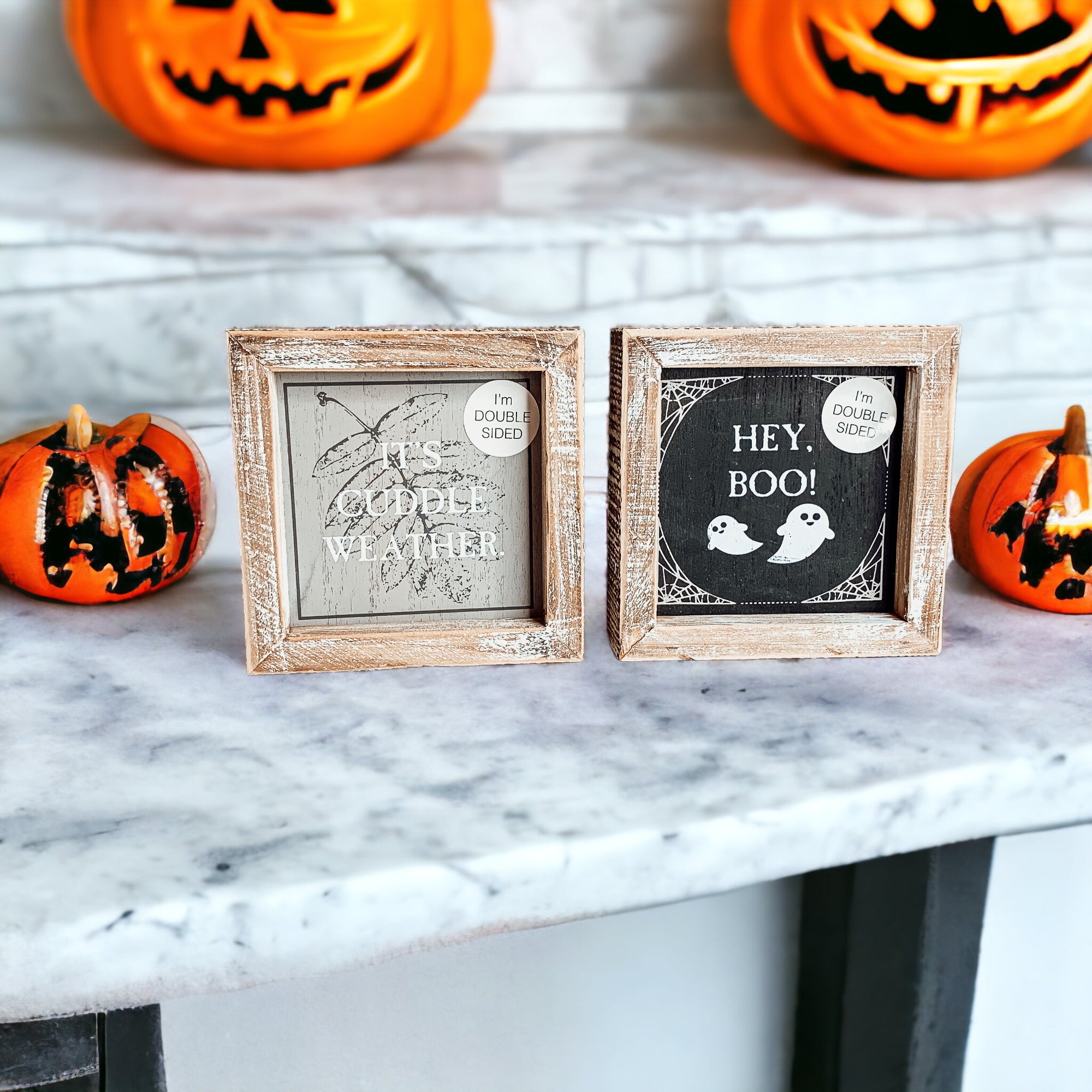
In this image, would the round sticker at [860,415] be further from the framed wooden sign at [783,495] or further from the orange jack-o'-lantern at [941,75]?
the orange jack-o'-lantern at [941,75]

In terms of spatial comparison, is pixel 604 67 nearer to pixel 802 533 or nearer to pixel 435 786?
pixel 802 533

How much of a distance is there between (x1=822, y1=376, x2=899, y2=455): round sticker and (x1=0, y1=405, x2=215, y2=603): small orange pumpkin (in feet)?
1.46

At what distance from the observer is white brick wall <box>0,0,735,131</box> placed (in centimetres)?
110

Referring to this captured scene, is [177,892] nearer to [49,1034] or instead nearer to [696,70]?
[49,1034]

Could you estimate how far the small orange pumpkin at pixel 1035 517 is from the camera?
0.72 m

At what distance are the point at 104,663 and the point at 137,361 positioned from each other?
0.28 meters

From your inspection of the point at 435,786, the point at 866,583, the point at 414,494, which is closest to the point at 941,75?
the point at 866,583

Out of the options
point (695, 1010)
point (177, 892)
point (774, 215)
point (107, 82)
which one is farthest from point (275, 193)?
point (695, 1010)

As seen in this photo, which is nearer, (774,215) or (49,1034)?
(49,1034)

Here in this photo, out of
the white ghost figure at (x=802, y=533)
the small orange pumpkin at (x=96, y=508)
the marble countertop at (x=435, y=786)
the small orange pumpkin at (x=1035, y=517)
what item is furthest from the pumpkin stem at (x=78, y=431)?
the small orange pumpkin at (x=1035, y=517)

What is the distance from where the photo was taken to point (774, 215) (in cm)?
89

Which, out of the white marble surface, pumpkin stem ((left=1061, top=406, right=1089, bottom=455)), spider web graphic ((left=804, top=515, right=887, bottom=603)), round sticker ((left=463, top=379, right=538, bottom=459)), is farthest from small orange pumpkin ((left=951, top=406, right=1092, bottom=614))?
round sticker ((left=463, top=379, right=538, bottom=459))

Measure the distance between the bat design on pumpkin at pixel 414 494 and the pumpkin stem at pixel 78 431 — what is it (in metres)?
0.18

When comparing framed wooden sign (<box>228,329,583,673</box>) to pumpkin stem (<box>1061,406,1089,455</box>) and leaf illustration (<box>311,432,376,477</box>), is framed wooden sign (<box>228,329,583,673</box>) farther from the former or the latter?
pumpkin stem (<box>1061,406,1089,455</box>)
